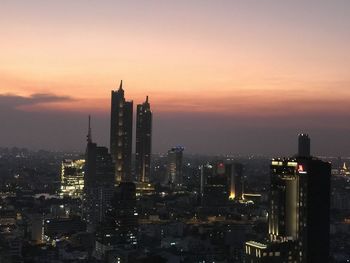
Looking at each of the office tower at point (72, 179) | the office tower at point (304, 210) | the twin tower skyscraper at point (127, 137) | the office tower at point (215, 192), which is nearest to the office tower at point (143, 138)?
the twin tower skyscraper at point (127, 137)

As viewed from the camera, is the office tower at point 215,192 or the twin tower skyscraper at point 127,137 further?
the twin tower skyscraper at point 127,137

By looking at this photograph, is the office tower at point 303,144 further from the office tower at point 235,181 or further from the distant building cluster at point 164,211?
the office tower at point 235,181

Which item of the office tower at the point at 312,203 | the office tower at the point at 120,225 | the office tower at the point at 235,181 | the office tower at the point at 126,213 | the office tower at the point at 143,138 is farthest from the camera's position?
the office tower at the point at 143,138

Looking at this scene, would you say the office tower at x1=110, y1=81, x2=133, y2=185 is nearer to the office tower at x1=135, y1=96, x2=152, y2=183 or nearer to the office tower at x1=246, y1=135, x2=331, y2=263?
the office tower at x1=135, y1=96, x2=152, y2=183

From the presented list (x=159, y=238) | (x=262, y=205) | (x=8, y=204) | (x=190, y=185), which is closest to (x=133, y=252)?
(x=159, y=238)

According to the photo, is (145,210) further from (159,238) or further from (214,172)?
(214,172)

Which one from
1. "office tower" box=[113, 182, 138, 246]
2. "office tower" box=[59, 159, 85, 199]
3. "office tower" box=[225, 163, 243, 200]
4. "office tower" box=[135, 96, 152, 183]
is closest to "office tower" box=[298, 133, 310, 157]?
"office tower" box=[113, 182, 138, 246]

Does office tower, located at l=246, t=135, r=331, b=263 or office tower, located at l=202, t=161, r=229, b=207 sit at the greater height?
office tower, located at l=246, t=135, r=331, b=263
